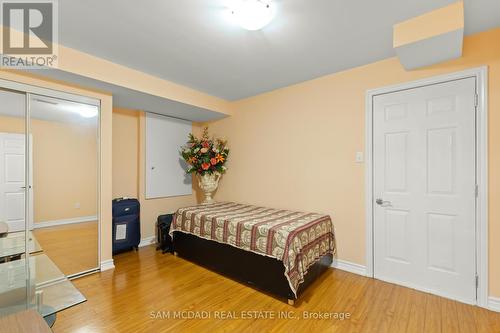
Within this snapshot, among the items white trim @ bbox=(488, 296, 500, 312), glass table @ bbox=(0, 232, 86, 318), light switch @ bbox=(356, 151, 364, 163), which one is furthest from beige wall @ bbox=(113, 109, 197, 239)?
white trim @ bbox=(488, 296, 500, 312)

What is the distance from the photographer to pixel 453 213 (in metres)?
2.18

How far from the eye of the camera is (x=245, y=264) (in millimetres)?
2457

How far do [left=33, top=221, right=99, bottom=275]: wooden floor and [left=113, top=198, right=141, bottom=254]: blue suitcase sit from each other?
452 mm

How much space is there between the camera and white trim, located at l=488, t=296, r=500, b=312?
1957mm

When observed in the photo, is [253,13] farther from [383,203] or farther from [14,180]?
[14,180]

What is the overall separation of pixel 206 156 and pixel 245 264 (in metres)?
2.05

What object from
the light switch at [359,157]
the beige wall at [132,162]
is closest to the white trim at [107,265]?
the beige wall at [132,162]

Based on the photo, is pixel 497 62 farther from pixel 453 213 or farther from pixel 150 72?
pixel 150 72

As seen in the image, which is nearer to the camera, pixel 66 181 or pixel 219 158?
pixel 66 181

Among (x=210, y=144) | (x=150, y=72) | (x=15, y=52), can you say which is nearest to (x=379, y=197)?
(x=210, y=144)

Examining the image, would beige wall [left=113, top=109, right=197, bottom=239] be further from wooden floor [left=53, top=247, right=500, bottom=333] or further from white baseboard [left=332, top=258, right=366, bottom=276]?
white baseboard [left=332, top=258, right=366, bottom=276]

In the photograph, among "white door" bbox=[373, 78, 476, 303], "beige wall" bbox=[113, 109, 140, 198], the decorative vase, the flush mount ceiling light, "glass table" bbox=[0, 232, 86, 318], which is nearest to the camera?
"glass table" bbox=[0, 232, 86, 318]

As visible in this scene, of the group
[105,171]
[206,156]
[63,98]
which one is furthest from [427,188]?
[63,98]

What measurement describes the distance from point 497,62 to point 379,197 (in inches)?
62.7
